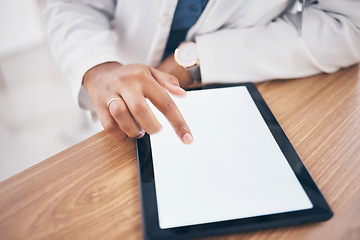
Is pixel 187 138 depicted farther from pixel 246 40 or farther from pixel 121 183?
pixel 246 40

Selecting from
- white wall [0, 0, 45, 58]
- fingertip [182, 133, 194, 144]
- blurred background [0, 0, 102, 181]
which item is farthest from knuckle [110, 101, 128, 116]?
white wall [0, 0, 45, 58]

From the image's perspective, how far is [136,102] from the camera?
43 centimetres

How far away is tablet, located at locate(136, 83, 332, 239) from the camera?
1.03 ft

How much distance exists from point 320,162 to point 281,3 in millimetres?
349

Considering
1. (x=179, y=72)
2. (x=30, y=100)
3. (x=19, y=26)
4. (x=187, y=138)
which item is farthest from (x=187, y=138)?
(x=19, y=26)

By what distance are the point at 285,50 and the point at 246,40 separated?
0.26 feet

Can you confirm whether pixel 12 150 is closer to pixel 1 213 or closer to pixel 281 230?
pixel 1 213

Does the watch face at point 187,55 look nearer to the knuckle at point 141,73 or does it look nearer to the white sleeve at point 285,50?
the white sleeve at point 285,50

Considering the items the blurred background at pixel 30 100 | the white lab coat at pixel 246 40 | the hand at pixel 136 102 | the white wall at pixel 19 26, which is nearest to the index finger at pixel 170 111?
the hand at pixel 136 102

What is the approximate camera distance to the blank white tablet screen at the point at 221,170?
323mm

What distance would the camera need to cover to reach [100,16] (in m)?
0.72

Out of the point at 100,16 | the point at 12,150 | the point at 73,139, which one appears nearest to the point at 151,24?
the point at 100,16

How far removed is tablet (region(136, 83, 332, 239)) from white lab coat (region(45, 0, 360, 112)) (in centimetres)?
12

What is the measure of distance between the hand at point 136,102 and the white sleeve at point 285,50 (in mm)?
133
